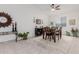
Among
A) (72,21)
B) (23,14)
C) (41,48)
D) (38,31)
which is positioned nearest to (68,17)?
(72,21)

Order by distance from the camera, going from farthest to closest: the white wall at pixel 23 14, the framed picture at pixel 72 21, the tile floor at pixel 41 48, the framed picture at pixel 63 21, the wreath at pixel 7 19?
the framed picture at pixel 63 21 < the framed picture at pixel 72 21 < the white wall at pixel 23 14 < the wreath at pixel 7 19 < the tile floor at pixel 41 48

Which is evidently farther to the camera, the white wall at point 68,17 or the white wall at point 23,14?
the white wall at point 68,17

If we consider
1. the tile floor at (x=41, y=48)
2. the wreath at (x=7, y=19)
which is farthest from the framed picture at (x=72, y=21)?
the wreath at (x=7, y=19)

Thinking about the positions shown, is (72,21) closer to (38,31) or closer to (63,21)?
(63,21)

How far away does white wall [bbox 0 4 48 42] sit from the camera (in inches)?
235

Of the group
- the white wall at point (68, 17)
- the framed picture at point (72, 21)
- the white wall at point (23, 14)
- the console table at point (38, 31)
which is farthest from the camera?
the framed picture at point (72, 21)

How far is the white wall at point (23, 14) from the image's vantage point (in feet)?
19.6

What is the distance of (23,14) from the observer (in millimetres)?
6617

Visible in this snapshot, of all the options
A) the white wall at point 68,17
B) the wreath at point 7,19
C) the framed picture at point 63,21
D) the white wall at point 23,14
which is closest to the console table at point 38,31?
the white wall at point 23,14

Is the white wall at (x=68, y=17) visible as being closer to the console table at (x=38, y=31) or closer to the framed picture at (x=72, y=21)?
the framed picture at (x=72, y=21)

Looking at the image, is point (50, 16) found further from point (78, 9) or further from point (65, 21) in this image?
point (78, 9)

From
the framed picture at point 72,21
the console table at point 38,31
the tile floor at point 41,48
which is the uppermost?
the framed picture at point 72,21

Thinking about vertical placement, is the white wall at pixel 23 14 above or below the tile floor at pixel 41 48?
above

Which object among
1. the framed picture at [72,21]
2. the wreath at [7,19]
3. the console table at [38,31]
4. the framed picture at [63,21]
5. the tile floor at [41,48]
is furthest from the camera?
the framed picture at [63,21]
